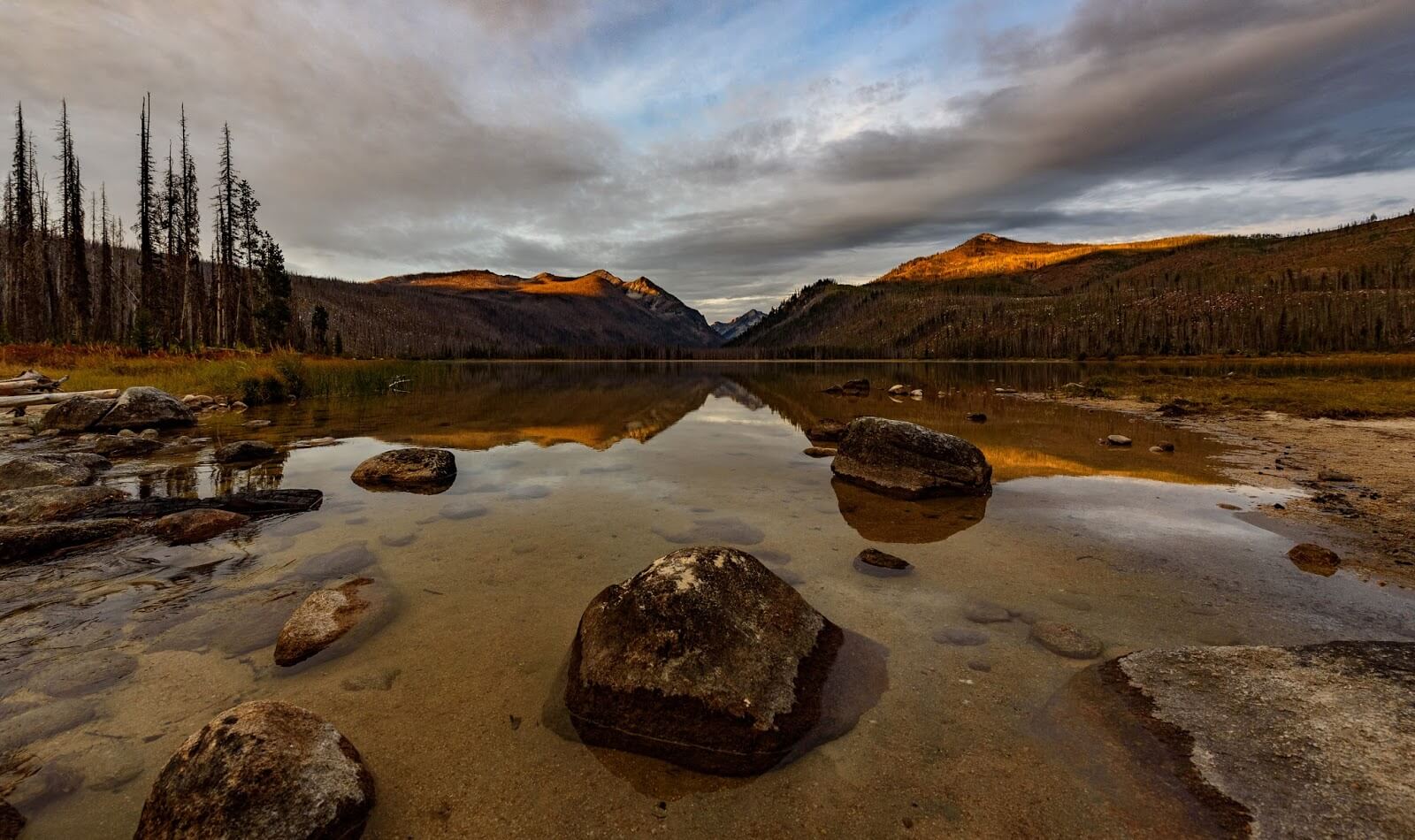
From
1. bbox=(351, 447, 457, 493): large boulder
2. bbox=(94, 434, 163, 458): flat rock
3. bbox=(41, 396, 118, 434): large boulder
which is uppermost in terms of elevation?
bbox=(41, 396, 118, 434): large boulder

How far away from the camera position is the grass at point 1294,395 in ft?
80.1

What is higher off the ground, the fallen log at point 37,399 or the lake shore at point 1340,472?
the fallen log at point 37,399

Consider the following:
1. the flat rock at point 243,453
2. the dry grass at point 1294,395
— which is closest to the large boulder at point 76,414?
the flat rock at point 243,453

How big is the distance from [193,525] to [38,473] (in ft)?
16.0

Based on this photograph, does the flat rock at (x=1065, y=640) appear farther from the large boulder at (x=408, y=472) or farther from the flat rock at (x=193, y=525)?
the flat rock at (x=193, y=525)

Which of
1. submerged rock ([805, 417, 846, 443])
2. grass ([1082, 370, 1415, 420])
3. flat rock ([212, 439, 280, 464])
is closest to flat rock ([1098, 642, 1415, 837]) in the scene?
submerged rock ([805, 417, 846, 443])

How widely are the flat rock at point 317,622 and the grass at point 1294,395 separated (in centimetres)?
3403

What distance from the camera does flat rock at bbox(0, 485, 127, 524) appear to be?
29.3 ft

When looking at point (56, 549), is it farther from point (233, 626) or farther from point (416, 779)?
point (416, 779)

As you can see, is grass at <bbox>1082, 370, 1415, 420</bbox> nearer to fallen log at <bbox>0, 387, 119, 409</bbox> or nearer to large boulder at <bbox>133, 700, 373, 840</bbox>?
large boulder at <bbox>133, 700, 373, 840</bbox>

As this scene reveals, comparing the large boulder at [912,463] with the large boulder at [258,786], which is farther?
the large boulder at [912,463]

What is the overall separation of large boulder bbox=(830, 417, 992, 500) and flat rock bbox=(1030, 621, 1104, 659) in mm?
5976

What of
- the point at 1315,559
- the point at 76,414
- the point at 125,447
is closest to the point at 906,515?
the point at 1315,559

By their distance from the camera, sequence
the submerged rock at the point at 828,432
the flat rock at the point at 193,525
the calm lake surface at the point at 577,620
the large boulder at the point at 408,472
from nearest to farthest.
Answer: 1. the calm lake surface at the point at 577,620
2. the flat rock at the point at 193,525
3. the large boulder at the point at 408,472
4. the submerged rock at the point at 828,432
